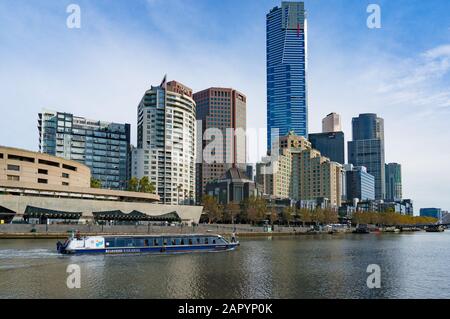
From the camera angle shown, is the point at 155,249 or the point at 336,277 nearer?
the point at 336,277

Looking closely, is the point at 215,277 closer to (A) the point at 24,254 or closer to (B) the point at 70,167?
(A) the point at 24,254

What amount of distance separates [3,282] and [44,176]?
312 ft

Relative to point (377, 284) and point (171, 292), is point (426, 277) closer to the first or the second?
point (377, 284)

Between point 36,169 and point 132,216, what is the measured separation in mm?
32320

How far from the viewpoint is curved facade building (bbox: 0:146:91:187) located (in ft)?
408

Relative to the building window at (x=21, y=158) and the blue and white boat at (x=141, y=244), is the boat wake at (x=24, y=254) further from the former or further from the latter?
the building window at (x=21, y=158)

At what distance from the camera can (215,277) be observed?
49.7m

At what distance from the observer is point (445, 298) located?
134 ft

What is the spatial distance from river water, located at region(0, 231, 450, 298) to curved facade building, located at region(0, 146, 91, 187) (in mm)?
64720

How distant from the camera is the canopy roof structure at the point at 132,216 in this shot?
13904cm

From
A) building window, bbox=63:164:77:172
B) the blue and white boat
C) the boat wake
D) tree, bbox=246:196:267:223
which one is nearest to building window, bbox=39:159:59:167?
building window, bbox=63:164:77:172

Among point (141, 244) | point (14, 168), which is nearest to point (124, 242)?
point (141, 244)

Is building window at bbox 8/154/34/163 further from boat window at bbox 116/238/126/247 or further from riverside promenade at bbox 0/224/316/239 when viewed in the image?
boat window at bbox 116/238/126/247
